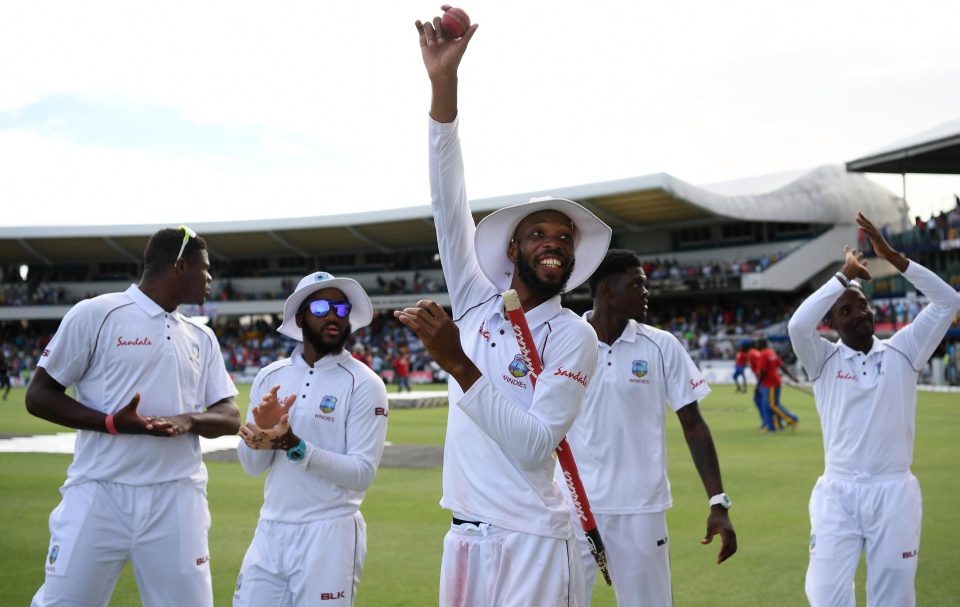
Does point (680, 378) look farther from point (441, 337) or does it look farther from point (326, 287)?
point (441, 337)

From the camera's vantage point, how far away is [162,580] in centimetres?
440

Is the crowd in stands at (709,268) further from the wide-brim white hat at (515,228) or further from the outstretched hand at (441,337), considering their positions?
the outstretched hand at (441,337)

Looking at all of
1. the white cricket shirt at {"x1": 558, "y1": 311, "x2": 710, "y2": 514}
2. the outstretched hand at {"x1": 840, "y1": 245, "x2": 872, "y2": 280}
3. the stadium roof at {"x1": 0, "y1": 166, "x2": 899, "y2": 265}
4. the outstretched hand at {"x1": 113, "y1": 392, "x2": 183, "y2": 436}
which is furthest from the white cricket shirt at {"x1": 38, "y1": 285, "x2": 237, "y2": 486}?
the stadium roof at {"x1": 0, "y1": 166, "x2": 899, "y2": 265}

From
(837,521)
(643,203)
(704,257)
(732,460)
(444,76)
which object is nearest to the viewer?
(444,76)

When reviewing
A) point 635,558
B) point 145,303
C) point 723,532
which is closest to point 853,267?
point 723,532

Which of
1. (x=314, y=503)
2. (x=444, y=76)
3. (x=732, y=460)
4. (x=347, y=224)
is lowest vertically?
(x=732, y=460)

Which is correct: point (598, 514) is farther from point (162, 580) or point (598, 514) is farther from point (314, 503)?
point (162, 580)

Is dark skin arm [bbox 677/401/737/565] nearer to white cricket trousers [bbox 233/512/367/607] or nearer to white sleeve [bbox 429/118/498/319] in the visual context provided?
white cricket trousers [bbox 233/512/367/607]

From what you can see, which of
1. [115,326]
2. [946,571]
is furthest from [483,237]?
[946,571]

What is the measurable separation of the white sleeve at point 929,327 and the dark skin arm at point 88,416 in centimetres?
435

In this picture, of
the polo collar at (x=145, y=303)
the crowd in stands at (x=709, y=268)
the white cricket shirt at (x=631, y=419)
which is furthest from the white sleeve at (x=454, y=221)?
the crowd in stands at (x=709, y=268)

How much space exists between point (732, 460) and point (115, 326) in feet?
38.0

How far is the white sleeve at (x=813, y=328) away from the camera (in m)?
6.03

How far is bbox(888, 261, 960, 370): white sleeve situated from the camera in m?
6.05
